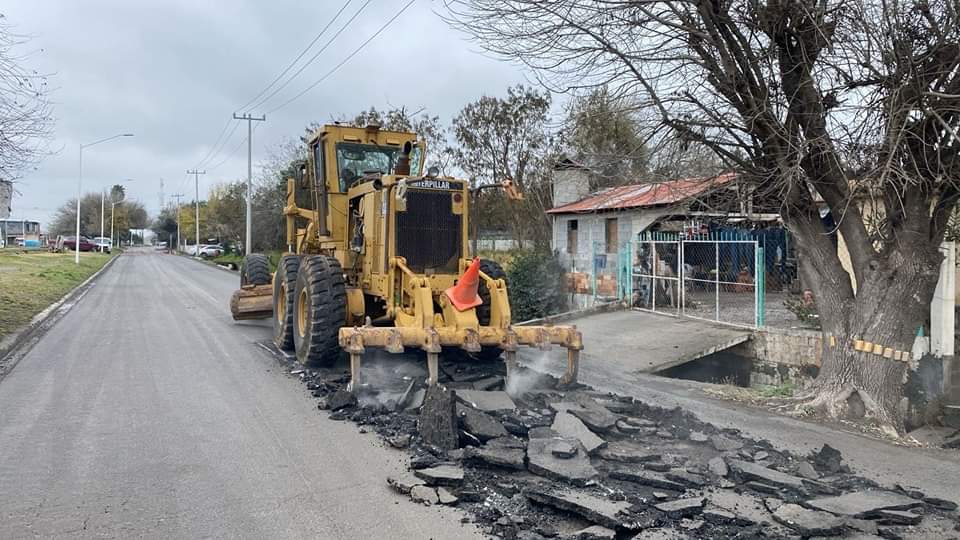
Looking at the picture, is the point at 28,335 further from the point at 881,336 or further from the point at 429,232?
the point at 881,336

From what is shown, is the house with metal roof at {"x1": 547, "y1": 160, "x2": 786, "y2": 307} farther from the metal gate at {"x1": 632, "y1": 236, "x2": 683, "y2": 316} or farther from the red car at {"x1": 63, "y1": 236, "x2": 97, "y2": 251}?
the red car at {"x1": 63, "y1": 236, "x2": 97, "y2": 251}

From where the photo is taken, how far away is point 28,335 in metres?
13.1

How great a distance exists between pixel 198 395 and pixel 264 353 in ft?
9.81

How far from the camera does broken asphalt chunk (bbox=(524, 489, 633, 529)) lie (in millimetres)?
4523

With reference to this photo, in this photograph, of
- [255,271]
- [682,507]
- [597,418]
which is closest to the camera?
[682,507]

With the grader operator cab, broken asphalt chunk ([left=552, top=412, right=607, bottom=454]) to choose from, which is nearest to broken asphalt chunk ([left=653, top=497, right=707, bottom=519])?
broken asphalt chunk ([left=552, top=412, right=607, bottom=454])

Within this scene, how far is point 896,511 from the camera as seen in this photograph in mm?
4918

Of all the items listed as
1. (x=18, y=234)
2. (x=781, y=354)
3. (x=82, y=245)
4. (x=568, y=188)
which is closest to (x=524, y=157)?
(x=568, y=188)

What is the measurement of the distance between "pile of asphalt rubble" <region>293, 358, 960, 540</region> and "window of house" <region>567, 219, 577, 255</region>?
49.3 feet

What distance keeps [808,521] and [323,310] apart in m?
6.19

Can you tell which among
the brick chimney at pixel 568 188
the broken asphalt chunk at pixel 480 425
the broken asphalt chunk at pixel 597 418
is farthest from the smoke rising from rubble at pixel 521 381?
the brick chimney at pixel 568 188

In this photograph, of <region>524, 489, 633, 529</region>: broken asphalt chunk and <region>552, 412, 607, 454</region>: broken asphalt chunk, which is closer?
<region>524, 489, 633, 529</region>: broken asphalt chunk

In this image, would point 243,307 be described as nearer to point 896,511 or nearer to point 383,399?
point 383,399

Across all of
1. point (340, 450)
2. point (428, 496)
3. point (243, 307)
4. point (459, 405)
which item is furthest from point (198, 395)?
point (243, 307)
